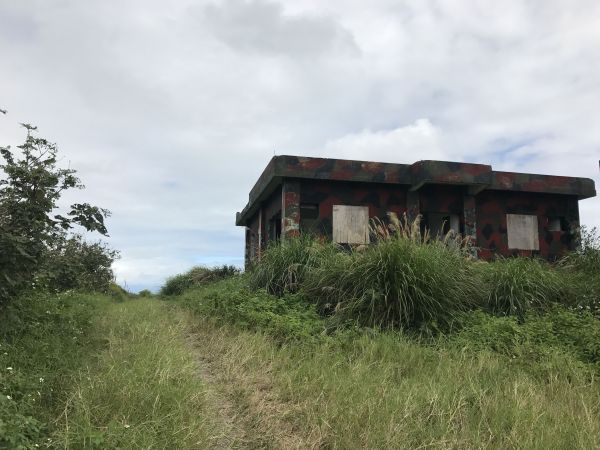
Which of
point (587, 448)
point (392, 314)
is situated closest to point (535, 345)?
point (392, 314)

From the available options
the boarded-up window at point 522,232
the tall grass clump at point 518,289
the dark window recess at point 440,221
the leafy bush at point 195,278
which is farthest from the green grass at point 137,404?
the leafy bush at point 195,278

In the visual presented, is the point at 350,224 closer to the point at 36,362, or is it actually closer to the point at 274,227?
the point at 274,227

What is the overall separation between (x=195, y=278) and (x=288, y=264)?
13.7 metres

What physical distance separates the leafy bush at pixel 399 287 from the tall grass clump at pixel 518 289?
37 centimetres

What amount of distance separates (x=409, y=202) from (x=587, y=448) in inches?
506

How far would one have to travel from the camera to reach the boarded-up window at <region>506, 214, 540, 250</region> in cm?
Result: 1738

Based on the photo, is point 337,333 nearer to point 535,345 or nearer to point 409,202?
point 535,345

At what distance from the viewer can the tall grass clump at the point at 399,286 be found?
7.28 metres

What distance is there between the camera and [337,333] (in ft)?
21.8

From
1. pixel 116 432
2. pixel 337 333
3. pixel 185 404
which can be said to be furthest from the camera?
pixel 337 333

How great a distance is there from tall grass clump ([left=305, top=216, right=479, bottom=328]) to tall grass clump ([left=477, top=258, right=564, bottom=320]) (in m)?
0.37

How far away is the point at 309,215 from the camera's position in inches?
607

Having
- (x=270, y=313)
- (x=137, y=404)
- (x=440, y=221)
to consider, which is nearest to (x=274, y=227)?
(x=440, y=221)

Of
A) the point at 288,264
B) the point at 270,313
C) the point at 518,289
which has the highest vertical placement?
the point at 288,264
